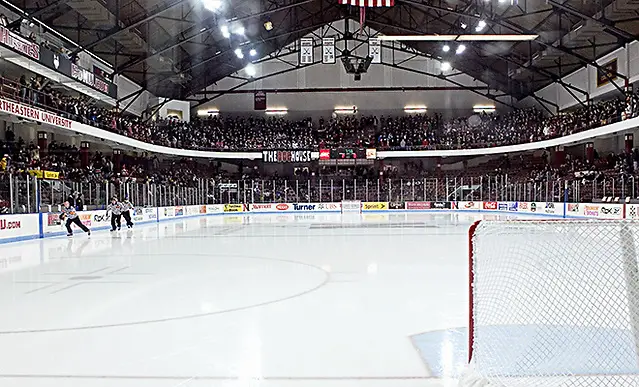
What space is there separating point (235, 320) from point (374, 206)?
109 feet

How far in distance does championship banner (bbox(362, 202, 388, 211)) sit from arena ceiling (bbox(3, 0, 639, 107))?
10822mm

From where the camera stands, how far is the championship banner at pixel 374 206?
126 ft

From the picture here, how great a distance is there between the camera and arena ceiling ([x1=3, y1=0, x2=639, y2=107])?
78.1 feet

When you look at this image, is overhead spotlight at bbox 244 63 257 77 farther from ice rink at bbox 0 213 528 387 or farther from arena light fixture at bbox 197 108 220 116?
ice rink at bbox 0 213 528 387

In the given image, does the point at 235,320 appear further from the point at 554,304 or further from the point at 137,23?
the point at 137,23

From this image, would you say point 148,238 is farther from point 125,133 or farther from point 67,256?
point 125,133

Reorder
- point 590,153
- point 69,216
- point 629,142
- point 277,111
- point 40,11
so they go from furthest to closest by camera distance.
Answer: point 277,111 → point 590,153 → point 629,142 → point 40,11 → point 69,216

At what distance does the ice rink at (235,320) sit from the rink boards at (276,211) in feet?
20.0

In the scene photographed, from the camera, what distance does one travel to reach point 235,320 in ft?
18.8

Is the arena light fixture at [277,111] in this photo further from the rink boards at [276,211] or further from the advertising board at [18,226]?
the advertising board at [18,226]

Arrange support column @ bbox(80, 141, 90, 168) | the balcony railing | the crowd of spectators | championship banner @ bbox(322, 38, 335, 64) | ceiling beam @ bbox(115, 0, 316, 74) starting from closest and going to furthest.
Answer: the balcony railing
ceiling beam @ bbox(115, 0, 316, 74)
championship banner @ bbox(322, 38, 335, 64)
support column @ bbox(80, 141, 90, 168)
the crowd of spectators

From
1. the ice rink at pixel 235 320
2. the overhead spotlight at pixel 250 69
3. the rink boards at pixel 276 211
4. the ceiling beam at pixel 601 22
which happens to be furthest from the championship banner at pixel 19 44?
the overhead spotlight at pixel 250 69


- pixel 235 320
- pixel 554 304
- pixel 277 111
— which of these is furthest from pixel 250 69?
pixel 554 304

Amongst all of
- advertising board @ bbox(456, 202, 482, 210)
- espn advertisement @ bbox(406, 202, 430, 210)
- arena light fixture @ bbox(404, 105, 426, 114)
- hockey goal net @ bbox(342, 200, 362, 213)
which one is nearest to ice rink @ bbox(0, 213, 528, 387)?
hockey goal net @ bbox(342, 200, 362, 213)
